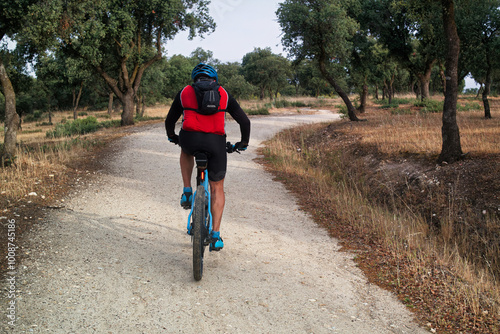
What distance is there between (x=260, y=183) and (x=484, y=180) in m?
4.55

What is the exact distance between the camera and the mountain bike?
371 cm

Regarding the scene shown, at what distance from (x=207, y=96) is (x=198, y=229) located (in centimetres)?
128

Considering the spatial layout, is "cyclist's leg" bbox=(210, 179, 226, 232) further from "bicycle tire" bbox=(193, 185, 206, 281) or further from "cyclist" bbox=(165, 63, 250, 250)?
"bicycle tire" bbox=(193, 185, 206, 281)

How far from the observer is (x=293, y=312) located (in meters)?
3.49

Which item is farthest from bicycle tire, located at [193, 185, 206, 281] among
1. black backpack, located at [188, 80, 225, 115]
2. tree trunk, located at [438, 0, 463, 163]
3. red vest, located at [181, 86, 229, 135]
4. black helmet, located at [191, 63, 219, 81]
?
tree trunk, located at [438, 0, 463, 163]

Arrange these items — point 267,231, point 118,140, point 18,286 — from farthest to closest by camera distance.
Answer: point 118,140 < point 267,231 < point 18,286

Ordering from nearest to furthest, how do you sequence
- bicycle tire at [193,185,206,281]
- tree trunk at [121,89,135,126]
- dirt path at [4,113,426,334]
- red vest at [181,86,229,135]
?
dirt path at [4,113,426,334] → bicycle tire at [193,185,206,281] → red vest at [181,86,229,135] → tree trunk at [121,89,135,126]

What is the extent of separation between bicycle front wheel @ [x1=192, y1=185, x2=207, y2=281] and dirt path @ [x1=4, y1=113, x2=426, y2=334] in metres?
0.24

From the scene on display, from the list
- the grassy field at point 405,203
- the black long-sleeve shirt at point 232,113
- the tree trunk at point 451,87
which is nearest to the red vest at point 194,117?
the black long-sleeve shirt at point 232,113

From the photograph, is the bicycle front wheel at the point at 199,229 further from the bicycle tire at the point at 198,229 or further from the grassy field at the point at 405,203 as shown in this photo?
the grassy field at the point at 405,203

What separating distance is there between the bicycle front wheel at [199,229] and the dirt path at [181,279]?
0.24 meters

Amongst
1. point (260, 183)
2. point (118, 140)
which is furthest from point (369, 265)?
point (118, 140)

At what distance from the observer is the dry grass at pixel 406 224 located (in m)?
3.68

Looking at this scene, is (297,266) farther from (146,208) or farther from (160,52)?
(160,52)
